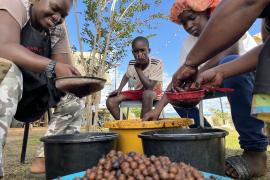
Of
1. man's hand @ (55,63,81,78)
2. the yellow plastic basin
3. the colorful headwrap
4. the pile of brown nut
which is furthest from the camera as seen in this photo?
the colorful headwrap

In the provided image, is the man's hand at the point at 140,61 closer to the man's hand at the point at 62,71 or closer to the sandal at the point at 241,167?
the sandal at the point at 241,167

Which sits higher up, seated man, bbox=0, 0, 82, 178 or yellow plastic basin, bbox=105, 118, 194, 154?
seated man, bbox=0, 0, 82, 178

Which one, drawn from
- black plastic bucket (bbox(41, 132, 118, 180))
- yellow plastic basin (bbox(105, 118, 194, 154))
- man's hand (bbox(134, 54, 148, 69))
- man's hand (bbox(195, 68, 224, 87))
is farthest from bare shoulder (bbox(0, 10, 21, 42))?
man's hand (bbox(134, 54, 148, 69))

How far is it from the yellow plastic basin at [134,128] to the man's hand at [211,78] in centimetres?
41

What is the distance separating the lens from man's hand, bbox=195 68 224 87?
4.82ft

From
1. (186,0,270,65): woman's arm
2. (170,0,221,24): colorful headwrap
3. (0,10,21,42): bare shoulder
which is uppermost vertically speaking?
(170,0,221,24): colorful headwrap

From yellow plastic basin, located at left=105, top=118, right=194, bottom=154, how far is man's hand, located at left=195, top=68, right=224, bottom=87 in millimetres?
412

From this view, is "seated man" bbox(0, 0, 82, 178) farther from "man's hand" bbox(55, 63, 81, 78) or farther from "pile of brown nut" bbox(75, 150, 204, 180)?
"pile of brown nut" bbox(75, 150, 204, 180)

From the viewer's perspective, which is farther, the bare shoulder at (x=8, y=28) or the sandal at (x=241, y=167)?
the sandal at (x=241, y=167)

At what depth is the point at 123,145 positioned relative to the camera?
1942mm

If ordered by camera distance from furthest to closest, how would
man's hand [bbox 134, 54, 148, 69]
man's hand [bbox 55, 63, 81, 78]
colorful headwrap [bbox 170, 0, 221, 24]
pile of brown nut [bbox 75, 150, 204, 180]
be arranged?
man's hand [bbox 134, 54, 148, 69], colorful headwrap [bbox 170, 0, 221, 24], man's hand [bbox 55, 63, 81, 78], pile of brown nut [bbox 75, 150, 204, 180]

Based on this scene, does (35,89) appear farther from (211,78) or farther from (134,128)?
(211,78)

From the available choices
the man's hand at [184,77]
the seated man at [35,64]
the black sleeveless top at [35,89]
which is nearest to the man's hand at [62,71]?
the seated man at [35,64]

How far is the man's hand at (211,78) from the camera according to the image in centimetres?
147
